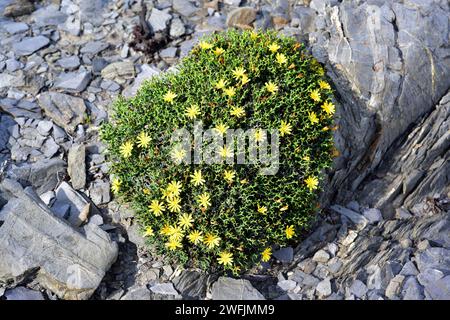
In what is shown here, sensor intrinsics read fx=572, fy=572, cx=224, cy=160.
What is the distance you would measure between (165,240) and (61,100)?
3471 mm

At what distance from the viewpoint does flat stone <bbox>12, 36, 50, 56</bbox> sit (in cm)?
1001

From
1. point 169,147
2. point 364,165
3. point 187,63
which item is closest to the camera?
point 169,147

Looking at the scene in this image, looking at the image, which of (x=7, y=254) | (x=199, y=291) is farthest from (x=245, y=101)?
(x=7, y=254)

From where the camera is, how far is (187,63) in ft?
24.8

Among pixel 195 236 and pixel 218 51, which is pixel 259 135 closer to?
pixel 218 51

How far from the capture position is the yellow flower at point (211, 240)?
6.76 m

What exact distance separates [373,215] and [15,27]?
23.4 ft

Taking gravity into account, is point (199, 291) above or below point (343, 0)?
below

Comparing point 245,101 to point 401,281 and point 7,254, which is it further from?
point 7,254

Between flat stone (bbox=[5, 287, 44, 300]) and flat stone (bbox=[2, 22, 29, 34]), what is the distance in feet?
17.6

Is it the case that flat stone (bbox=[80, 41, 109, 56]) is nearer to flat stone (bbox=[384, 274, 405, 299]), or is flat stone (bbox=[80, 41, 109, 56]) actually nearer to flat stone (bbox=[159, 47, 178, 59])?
flat stone (bbox=[159, 47, 178, 59])

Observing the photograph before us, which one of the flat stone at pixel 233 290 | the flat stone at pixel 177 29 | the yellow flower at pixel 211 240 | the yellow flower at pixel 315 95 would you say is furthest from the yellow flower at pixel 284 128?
the flat stone at pixel 177 29

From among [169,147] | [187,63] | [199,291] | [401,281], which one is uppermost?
[187,63]

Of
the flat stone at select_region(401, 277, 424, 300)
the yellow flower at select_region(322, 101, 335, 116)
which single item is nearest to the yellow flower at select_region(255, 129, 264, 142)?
the yellow flower at select_region(322, 101, 335, 116)
